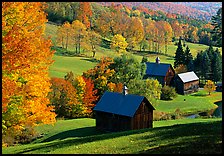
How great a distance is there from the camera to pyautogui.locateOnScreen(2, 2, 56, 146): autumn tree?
49.4 ft

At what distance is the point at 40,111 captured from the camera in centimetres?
1711

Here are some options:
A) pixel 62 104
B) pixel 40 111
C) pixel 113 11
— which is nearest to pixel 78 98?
pixel 62 104

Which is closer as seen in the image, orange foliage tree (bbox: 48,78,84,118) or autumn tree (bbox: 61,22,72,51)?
orange foliage tree (bbox: 48,78,84,118)

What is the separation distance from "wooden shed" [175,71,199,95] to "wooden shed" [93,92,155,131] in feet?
124

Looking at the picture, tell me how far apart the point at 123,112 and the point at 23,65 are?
992 inches

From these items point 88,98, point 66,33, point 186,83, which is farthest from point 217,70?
point 88,98

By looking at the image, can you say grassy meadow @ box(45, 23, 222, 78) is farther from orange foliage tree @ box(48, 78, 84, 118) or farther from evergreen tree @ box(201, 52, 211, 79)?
evergreen tree @ box(201, 52, 211, 79)

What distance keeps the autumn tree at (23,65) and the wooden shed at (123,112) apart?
22586 mm

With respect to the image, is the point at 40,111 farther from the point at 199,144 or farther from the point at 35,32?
the point at 199,144

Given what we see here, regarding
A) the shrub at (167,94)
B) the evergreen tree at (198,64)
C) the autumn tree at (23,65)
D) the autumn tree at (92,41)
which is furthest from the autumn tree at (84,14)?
the autumn tree at (23,65)

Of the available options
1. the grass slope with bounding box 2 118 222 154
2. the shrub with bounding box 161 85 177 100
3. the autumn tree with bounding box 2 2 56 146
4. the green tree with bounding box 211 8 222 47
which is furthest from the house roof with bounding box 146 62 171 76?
the autumn tree with bounding box 2 2 56 146

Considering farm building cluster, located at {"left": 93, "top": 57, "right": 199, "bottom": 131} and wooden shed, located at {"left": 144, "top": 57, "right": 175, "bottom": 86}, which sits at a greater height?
wooden shed, located at {"left": 144, "top": 57, "right": 175, "bottom": 86}

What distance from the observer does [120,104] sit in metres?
40.4

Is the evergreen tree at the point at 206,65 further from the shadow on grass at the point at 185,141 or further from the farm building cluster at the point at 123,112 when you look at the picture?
the shadow on grass at the point at 185,141
